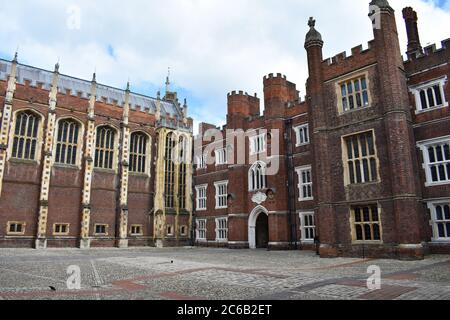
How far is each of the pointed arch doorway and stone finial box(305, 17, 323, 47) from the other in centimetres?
1347

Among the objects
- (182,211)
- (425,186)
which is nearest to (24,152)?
(182,211)

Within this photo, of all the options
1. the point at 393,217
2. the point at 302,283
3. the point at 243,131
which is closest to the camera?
the point at 302,283

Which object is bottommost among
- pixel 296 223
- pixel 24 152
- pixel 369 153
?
pixel 296 223

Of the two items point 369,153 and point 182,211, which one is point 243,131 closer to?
point 182,211

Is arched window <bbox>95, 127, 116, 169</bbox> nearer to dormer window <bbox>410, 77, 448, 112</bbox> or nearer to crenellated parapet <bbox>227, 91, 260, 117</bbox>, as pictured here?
crenellated parapet <bbox>227, 91, 260, 117</bbox>

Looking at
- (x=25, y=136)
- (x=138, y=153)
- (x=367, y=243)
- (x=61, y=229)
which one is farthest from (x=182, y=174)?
(x=367, y=243)

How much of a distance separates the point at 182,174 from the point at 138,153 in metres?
5.30

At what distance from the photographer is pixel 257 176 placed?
93.6 feet

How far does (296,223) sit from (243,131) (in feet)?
32.1

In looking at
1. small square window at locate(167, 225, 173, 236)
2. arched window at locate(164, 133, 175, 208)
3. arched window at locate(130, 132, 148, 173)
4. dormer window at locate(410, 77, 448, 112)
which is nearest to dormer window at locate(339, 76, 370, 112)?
dormer window at locate(410, 77, 448, 112)

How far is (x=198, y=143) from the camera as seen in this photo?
3756cm

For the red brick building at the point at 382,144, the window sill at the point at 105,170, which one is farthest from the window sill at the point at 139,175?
the red brick building at the point at 382,144

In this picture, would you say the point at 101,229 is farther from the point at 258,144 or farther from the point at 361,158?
the point at 361,158
